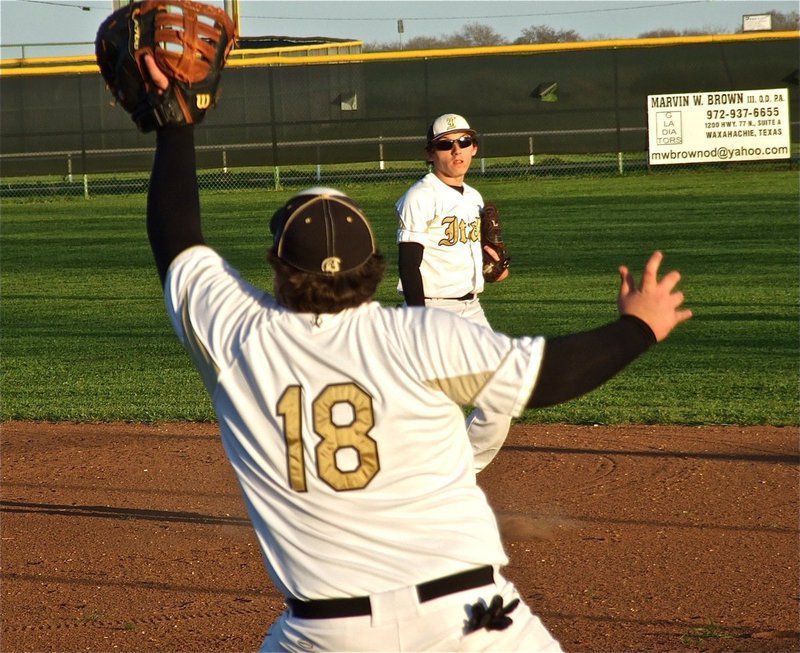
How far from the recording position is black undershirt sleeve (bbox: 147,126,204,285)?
258cm

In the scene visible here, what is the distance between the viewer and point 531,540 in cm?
524

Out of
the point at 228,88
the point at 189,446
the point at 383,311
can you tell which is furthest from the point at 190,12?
the point at 228,88

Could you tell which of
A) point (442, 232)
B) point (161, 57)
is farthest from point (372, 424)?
point (442, 232)

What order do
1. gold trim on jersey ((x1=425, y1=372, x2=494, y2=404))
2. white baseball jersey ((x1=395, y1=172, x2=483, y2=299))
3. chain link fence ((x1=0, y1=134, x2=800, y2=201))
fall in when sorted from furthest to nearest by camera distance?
chain link fence ((x1=0, y1=134, x2=800, y2=201)) < white baseball jersey ((x1=395, y1=172, x2=483, y2=299)) < gold trim on jersey ((x1=425, y1=372, x2=494, y2=404))

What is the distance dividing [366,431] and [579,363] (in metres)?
0.43

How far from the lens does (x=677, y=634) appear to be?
421cm

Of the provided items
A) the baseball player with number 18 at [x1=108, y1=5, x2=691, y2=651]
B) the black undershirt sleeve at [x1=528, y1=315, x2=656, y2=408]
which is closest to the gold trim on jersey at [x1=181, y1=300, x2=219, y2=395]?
the baseball player with number 18 at [x1=108, y1=5, x2=691, y2=651]

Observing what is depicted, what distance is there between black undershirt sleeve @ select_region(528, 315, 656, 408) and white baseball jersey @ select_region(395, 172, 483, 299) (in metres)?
3.80

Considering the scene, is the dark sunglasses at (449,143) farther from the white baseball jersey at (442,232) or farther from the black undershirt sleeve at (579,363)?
the black undershirt sleeve at (579,363)

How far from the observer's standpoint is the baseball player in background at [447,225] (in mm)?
6090

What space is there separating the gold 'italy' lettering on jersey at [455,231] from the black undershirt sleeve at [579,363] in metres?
3.91

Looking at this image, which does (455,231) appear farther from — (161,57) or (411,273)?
(161,57)

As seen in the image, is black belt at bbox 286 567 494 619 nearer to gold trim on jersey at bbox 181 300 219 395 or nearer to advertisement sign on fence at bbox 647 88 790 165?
gold trim on jersey at bbox 181 300 219 395

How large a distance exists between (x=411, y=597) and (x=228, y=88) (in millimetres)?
27360
